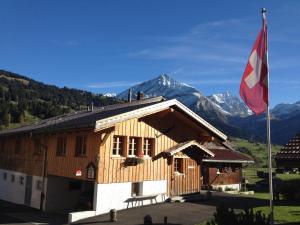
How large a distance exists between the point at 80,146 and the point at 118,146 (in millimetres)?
2469

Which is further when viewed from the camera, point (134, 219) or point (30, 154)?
point (30, 154)

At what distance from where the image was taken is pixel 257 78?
13.3 meters

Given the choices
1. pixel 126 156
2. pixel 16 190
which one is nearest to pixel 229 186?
pixel 126 156

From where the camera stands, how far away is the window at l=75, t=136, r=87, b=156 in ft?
78.1

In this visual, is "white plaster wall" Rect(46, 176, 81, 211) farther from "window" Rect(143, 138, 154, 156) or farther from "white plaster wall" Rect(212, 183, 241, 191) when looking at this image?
"white plaster wall" Rect(212, 183, 241, 191)

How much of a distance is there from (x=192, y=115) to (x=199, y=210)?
6572mm

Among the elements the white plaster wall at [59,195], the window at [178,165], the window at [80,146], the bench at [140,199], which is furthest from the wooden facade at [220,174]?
the window at [80,146]

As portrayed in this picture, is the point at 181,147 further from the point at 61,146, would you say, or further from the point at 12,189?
the point at 12,189

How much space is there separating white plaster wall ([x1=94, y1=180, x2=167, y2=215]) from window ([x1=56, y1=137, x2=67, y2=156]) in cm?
490

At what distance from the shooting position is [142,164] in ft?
79.8

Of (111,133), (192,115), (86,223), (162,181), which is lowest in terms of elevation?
(86,223)

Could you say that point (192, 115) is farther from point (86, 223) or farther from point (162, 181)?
point (86, 223)

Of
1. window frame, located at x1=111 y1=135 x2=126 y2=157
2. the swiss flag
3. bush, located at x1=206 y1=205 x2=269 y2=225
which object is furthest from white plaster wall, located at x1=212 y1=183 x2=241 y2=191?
the swiss flag

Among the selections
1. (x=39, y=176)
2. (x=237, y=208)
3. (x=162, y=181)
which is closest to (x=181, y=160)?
(x=162, y=181)
